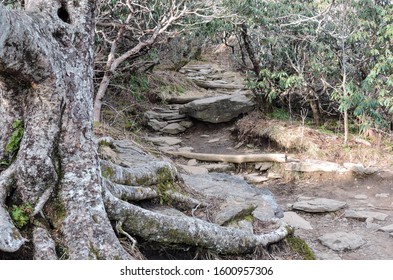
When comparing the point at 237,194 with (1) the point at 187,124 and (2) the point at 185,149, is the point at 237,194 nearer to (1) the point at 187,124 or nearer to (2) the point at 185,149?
(2) the point at 185,149

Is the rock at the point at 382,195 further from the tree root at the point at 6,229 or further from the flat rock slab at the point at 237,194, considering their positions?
the tree root at the point at 6,229

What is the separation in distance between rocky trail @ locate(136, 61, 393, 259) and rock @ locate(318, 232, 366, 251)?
13 mm

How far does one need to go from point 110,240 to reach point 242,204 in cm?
199

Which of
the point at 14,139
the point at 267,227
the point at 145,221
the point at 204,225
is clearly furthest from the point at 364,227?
the point at 14,139

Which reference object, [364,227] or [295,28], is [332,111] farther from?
[364,227]

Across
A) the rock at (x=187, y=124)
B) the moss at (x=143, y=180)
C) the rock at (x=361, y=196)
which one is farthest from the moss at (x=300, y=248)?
the rock at (x=187, y=124)

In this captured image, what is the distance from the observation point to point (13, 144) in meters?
3.02

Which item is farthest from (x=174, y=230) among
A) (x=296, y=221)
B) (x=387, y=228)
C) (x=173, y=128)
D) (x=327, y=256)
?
(x=173, y=128)

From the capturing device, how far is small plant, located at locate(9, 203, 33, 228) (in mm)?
2781

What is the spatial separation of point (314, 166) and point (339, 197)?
41.0 inches

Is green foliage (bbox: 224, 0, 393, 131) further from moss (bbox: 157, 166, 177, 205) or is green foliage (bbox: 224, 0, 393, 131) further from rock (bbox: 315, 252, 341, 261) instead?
moss (bbox: 157, 166, 177, 205)

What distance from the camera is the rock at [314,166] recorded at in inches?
317

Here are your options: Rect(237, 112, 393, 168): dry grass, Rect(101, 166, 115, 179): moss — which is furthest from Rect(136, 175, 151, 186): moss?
Rect(237, 112, 393, 168): dry grass

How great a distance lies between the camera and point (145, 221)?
3.30 m
